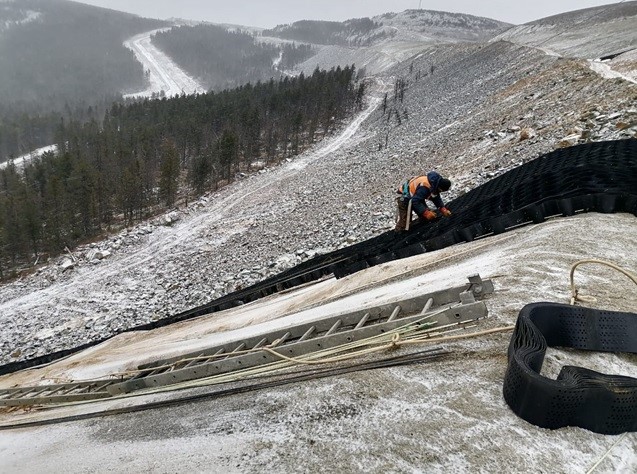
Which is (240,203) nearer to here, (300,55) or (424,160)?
(424,160)

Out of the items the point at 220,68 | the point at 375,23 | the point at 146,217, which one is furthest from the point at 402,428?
the point at 375,23

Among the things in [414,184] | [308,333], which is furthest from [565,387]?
[414,184]

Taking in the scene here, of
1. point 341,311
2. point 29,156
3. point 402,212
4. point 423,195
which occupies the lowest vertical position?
point 29,156

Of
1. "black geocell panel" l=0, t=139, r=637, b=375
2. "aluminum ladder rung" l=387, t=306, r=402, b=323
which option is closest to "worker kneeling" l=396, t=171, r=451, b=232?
"black geocell panel" l=0, t=139, r=637, b=375

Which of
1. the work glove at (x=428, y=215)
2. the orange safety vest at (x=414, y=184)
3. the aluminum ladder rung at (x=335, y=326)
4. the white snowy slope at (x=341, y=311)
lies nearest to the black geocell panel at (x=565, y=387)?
the white snowy slope at (x=341, y=311)

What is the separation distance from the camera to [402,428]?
298 cm

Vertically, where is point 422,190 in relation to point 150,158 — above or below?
above

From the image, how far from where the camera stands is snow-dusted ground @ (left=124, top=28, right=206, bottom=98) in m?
130

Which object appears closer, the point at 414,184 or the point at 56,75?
the point at 414,184

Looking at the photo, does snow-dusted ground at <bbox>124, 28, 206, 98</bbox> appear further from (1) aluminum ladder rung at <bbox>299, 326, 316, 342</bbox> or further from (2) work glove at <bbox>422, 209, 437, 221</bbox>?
(1) aluminum ladder rung at <bbox>299, 326, 316, 342</bbox>

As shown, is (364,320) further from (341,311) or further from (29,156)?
(29,156)

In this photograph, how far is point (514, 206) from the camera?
8648 mm

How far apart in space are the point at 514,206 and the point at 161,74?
16284 cm

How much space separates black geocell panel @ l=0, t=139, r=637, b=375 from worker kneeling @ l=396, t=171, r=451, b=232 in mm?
374
